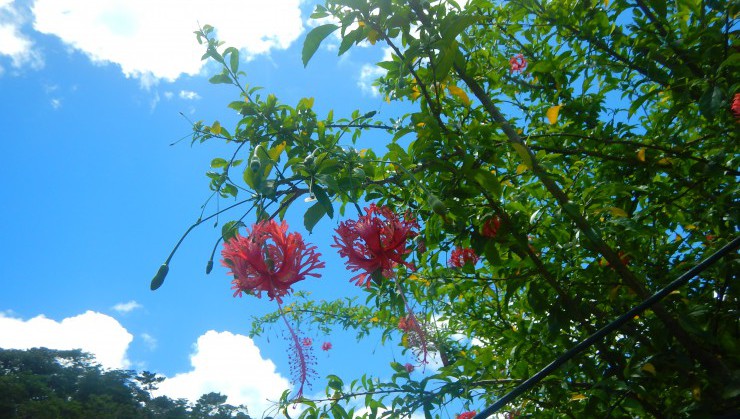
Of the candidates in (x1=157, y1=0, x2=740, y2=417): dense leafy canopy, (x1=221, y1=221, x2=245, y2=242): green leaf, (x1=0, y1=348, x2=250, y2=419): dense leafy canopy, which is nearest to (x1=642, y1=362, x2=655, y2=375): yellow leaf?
(x1=157, y1=0, x2=740, y2=417): dense leafy canopy

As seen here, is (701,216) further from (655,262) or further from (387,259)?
(387,259)

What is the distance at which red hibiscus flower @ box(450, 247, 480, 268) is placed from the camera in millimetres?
1363

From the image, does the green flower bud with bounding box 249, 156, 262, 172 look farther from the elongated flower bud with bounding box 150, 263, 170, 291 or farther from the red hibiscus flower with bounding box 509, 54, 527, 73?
the red hibiscus flower with bounding box 509, 54, 527, 73

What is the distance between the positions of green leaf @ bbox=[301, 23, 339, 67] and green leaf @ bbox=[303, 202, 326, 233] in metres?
0.26

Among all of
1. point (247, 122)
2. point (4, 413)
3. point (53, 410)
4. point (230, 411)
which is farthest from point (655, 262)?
point (4, 413)

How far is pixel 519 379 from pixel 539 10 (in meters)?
1.27

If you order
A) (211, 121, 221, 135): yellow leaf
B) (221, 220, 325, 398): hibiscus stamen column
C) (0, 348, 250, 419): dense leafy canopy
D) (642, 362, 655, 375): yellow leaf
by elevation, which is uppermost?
(0, 348, 250, 419): dense leafy canopy

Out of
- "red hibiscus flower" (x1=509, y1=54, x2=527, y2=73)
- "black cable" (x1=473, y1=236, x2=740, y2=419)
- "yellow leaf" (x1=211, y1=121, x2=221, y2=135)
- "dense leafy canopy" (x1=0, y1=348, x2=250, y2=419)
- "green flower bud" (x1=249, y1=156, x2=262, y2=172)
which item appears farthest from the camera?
"dense leafy canopy" (x1=0, y1=348, x2=250, y2=419)

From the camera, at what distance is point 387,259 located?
2.99 ft

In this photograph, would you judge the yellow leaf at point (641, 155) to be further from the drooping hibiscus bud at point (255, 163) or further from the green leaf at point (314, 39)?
the drooping hibiscus bud at point (255, 163)

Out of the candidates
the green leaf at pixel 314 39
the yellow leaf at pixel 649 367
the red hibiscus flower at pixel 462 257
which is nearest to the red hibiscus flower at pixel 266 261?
the green leaf at pixel 314 39

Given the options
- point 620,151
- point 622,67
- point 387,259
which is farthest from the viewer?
point 622,67

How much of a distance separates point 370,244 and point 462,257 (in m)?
0.59

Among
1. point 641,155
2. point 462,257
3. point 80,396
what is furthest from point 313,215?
point 80,396
